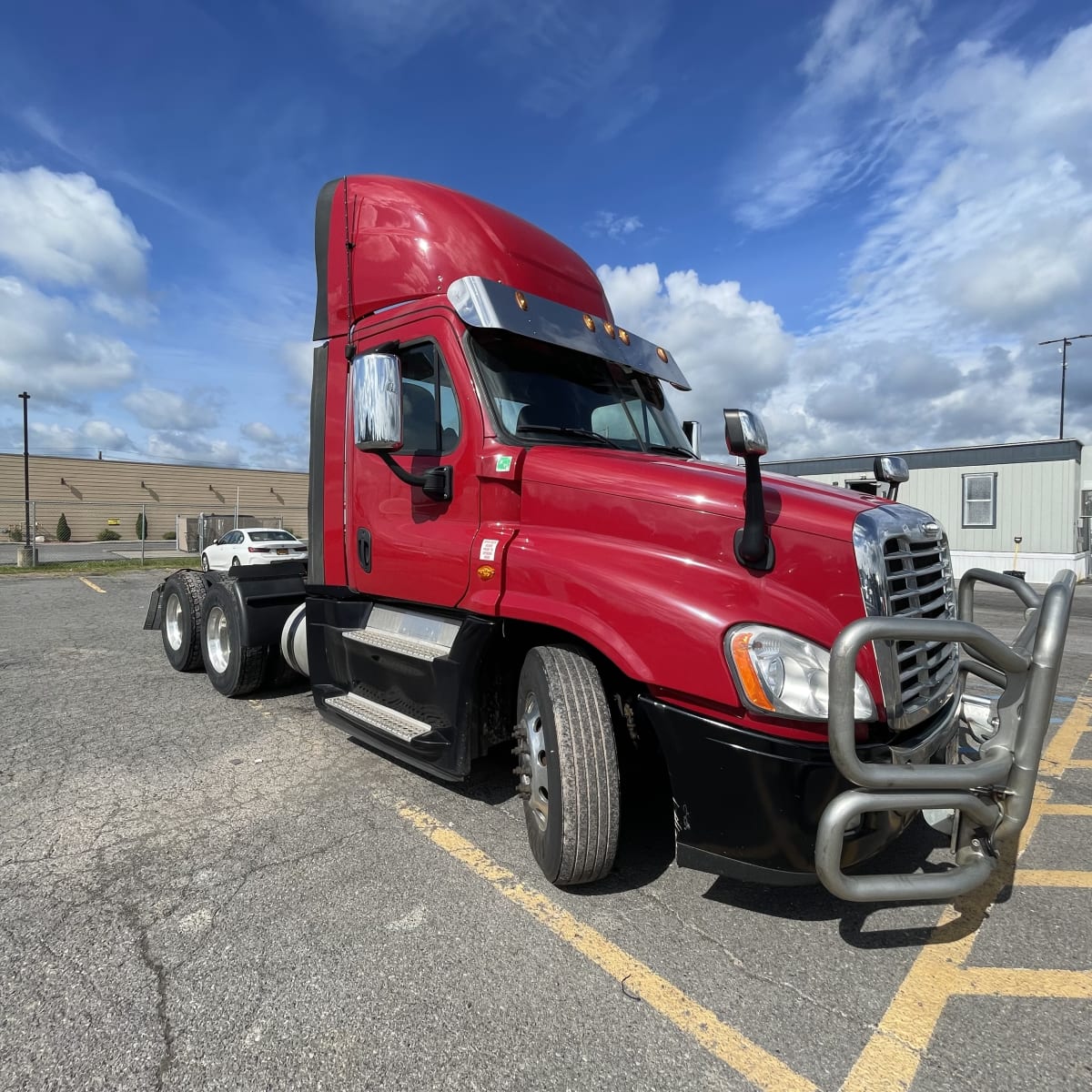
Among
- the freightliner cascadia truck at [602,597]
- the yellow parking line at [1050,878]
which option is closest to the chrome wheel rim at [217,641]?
the freightliner cascadia truck at [602,597]

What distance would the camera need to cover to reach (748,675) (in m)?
2.39

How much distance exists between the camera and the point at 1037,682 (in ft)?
7.97

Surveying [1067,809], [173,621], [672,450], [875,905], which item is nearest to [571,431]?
[672,450]

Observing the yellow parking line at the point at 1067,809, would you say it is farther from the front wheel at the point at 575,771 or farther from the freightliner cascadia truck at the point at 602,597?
the front wheel at the point at 575,771

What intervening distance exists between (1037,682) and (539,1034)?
6.56 feet

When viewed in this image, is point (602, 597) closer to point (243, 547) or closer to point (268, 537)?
point (243, 547)

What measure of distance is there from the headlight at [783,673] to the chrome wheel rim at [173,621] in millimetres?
6206

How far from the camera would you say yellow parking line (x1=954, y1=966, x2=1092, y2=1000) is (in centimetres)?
238

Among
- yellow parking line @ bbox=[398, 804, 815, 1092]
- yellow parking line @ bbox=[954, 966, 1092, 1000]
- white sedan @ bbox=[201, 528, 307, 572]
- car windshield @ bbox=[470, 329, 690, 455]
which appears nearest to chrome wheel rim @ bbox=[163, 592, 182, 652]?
yellow parking line @ bbox=[398, 804, 815, 1092]

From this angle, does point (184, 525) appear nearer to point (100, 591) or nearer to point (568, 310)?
point (100, 591)

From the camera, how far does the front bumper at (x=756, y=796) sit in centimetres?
237

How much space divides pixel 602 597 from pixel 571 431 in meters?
1.17

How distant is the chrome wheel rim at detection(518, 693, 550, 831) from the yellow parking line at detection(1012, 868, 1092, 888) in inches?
83.0

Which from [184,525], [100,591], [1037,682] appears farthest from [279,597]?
[184,525]
